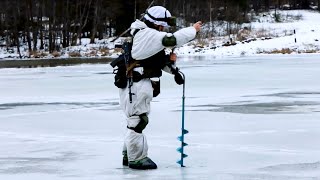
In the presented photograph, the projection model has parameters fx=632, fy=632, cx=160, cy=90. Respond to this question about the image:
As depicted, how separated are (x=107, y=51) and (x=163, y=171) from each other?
4212cm

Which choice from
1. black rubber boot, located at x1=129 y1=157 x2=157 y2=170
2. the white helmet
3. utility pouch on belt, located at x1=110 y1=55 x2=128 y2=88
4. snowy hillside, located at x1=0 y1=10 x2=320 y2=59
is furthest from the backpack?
snowy hillside, located at x1=0 y1=10 x2=320 y2=59

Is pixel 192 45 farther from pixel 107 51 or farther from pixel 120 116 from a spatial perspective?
pixel 120 116

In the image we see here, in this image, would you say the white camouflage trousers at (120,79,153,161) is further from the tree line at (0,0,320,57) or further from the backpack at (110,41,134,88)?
the tree line at (0,0,320,57)

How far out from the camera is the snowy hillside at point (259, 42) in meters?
39.8

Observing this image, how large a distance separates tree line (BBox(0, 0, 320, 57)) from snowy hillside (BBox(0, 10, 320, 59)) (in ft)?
5.46

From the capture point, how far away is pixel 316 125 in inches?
328

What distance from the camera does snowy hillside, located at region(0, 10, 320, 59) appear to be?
131ft

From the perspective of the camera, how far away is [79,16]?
2569 inches

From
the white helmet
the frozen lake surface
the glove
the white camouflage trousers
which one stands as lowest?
the frozen lake surface

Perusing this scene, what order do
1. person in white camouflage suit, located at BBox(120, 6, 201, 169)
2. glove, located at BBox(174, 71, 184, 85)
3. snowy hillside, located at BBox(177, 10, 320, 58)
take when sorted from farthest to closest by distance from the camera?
snowy hillside, located at BBox(177, 10, 320, 58)
glove, located at BBox(174, 71, 184, 85)
person in white camouflage suit, located at BBox(120, 6, 201, 169)

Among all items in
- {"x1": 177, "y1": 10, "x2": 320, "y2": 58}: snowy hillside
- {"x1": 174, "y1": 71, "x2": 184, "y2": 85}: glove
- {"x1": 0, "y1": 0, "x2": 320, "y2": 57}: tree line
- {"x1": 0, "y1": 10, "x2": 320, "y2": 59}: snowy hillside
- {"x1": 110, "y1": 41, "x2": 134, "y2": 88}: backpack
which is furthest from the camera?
{"x1": 0, "y1": 0, "x2": 320, "y2": 57}: tree line

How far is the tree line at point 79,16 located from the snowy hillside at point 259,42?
1665 millimetres

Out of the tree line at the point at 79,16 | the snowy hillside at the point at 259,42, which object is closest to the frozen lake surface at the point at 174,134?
the snowy hillside at the point at 259,42

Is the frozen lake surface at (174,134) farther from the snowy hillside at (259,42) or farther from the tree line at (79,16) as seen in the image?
the tree line at (79,16)
